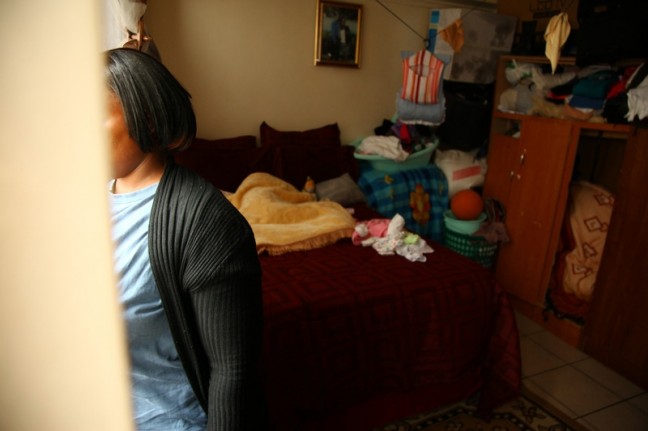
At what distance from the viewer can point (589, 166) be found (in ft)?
9.63

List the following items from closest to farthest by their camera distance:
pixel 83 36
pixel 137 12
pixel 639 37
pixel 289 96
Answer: pixel 83 36
pixel 137 12
pixel 639 37
pixel 289 96

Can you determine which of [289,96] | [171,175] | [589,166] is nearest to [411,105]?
[289,96]

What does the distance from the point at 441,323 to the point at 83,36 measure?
1.77m

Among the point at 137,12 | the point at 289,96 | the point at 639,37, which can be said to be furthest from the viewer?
the point at 289,96

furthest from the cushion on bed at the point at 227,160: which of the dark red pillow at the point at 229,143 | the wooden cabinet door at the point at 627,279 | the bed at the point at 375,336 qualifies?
the wooden cabinet door at the point at 627,279

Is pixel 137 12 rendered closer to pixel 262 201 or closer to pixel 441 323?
pixel 262 201

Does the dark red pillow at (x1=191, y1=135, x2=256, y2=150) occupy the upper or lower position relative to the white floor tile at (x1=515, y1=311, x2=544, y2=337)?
upper

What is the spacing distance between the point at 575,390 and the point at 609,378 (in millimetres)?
268

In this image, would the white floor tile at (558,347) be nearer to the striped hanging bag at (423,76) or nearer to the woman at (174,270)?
the striped hanging bag at (423,76)

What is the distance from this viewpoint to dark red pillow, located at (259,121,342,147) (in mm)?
2943

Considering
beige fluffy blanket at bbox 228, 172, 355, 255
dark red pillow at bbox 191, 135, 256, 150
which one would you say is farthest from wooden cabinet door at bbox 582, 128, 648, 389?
dark red pillow at bbox 191, 135, 256, 150

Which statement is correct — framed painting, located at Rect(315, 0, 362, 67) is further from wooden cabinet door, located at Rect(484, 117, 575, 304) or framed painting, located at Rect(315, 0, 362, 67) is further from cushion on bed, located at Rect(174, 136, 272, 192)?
wooden cabinet door, located at Rect(484, 117, 575, 304)

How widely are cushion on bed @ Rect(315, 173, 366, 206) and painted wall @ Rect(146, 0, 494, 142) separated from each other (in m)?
0.54

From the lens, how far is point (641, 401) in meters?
2.18
